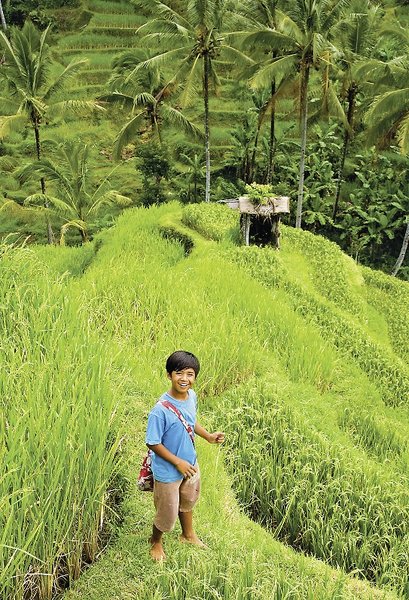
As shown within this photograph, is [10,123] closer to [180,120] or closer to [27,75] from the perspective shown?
[27,75]

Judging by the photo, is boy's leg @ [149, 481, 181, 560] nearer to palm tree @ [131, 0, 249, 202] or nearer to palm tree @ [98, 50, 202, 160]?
palm tree @ [131, 0, 249, 202]

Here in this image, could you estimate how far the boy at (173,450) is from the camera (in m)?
2.38

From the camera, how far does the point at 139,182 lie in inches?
909

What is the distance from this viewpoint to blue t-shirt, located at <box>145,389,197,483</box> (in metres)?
2.37

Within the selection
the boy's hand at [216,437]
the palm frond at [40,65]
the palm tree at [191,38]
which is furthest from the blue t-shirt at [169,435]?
the palm frond at [40,65]

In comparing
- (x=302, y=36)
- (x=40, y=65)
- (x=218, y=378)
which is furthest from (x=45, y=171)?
(x=218, y=378)

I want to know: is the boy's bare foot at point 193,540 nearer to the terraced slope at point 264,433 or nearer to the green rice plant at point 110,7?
the terraced slope at point 264,433

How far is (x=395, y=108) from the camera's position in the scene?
41.3ft

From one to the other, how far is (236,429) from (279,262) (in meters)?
4.94

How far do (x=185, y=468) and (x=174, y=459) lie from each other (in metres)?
0.07

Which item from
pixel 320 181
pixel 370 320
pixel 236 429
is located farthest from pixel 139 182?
pixel 236 429

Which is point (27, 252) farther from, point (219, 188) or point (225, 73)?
point (225, 73)

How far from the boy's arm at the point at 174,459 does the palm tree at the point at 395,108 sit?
35.2ft

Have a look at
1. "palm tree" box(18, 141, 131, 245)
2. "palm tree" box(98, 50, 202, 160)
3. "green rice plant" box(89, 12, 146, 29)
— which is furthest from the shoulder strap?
"green rice plant" box(89, 12, 146, 29)
